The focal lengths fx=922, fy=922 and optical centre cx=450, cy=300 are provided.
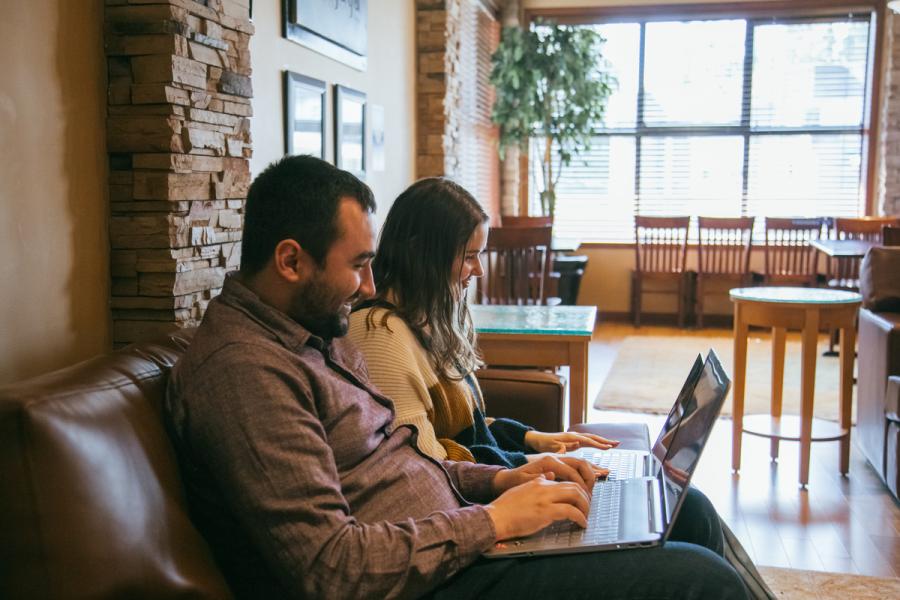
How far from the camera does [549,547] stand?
4.69 ft

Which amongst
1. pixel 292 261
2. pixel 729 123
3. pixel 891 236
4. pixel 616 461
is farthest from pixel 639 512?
pixel 729 123

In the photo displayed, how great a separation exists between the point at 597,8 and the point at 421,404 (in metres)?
6.23

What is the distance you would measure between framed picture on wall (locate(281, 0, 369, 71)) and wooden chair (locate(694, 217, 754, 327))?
3.78 meters

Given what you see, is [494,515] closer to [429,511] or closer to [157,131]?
[429,511]

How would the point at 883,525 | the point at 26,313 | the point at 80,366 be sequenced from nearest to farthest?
the point at 80,366
the point at 26,313
the point at 883,525

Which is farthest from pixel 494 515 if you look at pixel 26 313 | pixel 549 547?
pixel 26 313

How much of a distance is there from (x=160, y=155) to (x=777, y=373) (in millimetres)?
2620

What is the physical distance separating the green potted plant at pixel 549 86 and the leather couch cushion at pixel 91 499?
5489 mm

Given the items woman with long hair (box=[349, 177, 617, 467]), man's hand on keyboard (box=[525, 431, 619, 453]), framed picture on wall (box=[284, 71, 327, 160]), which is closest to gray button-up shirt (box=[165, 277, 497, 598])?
woman with long hair (box=[349, 177, 617, 467])

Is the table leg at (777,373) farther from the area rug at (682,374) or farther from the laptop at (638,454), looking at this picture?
the laptop at (638,454)

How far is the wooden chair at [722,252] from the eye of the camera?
22.6 ft

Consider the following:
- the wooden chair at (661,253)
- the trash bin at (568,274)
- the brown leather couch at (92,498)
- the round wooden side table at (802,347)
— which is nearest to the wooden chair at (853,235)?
the wooden chair at (661,253)

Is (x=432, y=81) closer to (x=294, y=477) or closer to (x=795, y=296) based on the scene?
(x=795, y=296)

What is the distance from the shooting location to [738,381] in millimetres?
3594
